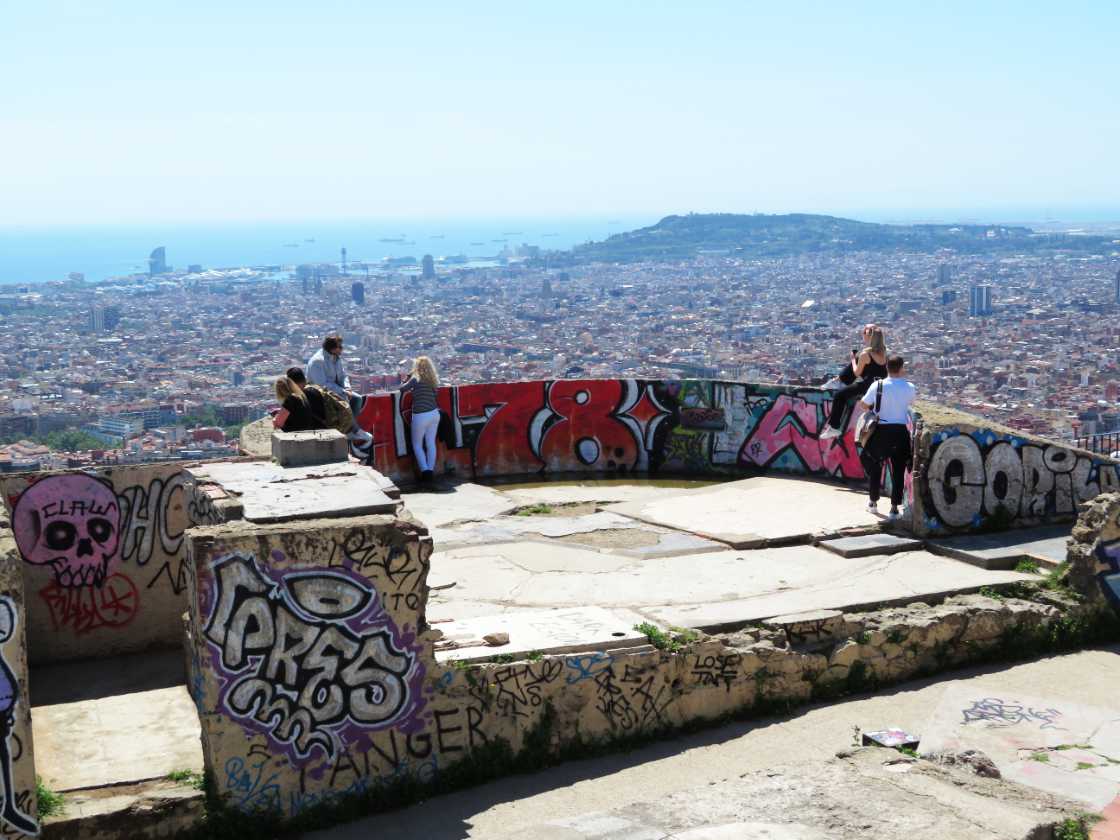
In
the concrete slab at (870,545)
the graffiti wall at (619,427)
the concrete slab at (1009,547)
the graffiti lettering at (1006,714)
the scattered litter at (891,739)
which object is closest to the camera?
the scattered litter at (891,739)

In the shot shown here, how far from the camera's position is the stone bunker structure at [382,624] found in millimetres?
7766

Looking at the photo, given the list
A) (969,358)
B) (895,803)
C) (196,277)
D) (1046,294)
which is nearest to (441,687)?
(895,803)

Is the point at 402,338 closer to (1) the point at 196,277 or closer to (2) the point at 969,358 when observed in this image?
(2) the point at 969,358

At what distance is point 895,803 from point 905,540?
224 inches

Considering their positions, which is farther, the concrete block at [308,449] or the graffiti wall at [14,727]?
the concrete block at [308,449]

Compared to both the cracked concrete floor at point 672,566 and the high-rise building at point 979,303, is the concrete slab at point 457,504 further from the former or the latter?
the high-rise building at point 979,303

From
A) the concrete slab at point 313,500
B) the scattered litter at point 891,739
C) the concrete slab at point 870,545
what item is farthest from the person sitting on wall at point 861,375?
the concrete slab at point 313,500

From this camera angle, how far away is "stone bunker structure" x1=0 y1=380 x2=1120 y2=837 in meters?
7.77

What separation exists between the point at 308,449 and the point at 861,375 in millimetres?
6482

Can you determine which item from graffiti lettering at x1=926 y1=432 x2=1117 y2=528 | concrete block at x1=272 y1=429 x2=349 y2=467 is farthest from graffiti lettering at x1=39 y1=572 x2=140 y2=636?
graffiti lettering at x1=926 y1=432 x2=1117 y2=528

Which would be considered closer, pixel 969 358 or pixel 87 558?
pixel 87 558

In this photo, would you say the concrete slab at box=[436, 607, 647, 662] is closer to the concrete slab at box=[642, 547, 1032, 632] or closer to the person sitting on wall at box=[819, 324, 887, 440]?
the concrete slab at box=[642, 547, 1032, 632]

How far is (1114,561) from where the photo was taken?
10.9m

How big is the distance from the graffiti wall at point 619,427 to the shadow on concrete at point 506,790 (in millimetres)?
6378
